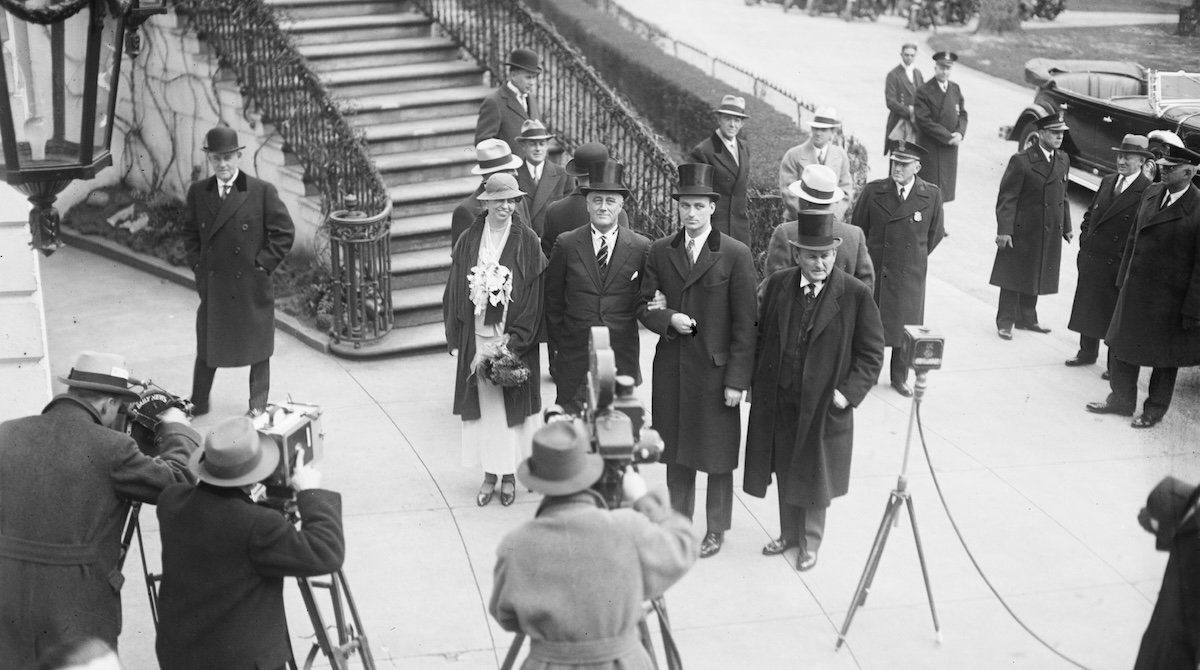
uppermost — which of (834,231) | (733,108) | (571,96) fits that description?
(733,108)

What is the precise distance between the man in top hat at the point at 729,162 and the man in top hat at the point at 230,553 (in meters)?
6.60

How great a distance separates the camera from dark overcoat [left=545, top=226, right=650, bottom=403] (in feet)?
24.7

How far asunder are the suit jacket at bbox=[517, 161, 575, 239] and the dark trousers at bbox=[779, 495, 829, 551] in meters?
3.13

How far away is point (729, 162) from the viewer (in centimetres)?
1073

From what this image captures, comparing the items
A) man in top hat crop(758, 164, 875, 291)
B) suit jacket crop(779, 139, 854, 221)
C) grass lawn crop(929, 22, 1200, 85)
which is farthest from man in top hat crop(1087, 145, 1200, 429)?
grass lawn crop(929, 22, 1200, 85)

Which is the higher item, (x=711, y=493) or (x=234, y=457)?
(x=234, y=457)

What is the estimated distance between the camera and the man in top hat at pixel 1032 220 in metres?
10.9

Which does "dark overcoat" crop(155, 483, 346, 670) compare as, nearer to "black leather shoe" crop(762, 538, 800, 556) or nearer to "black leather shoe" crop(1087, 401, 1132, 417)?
"black leather shoe" crop(762, 538, 800, 556)

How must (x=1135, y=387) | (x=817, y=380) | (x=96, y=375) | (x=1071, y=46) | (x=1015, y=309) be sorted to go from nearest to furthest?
(x=96, y=375)
(x=817, y=380)
(x=1135, y=387)
(x=1015, y=309)
(x=1071, y=46)

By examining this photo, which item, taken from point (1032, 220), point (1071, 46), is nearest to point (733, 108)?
point (1032, 220)

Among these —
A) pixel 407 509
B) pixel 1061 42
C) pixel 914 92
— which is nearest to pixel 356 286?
pixel 407 509

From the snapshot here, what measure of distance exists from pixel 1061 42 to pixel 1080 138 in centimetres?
1157

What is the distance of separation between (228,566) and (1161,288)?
7.12 meters

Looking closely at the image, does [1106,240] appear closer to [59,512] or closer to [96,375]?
[96,375]
